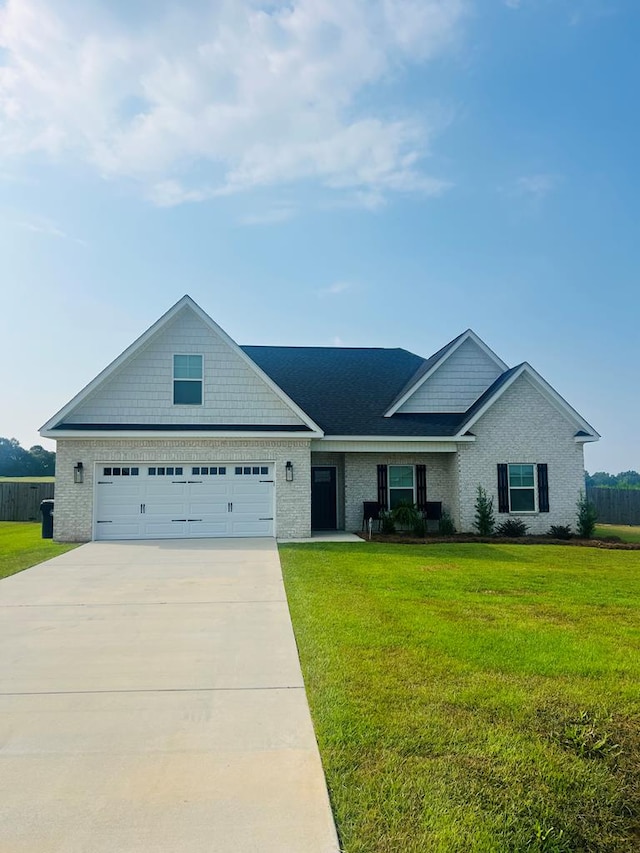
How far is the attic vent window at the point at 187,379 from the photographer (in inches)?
610

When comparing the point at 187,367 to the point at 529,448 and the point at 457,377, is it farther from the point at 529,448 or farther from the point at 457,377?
the point at 529,448

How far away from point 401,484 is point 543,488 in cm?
440

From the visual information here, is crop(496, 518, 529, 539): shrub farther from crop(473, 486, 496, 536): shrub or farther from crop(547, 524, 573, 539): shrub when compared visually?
crop(547, 524, 573, 539): shrub

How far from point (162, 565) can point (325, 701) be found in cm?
744

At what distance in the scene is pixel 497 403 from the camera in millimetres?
17141

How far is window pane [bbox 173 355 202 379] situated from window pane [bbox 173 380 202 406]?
0.65 ft

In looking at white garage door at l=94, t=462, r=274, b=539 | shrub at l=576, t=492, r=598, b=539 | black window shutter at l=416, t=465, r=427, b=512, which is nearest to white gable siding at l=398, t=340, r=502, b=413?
black window shutter at l=416, t=465, r=427, b=512

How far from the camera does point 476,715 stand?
4047 mm

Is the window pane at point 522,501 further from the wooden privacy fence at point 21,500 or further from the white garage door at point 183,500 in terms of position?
the wooden privacy fence at point 21,500

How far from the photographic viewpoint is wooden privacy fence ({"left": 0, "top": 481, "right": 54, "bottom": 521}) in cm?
2555

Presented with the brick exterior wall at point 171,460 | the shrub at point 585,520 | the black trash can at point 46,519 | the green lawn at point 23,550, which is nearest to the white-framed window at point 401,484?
the brick exterior wall at point 171,460

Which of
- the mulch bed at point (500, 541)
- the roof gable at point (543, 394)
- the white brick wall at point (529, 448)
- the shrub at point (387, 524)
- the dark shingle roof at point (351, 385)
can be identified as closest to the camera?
the mulch bed at point (500, 541)

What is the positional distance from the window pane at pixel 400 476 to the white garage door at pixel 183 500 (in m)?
4.25

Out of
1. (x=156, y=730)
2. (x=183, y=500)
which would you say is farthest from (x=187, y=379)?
(x=156, y=730)
